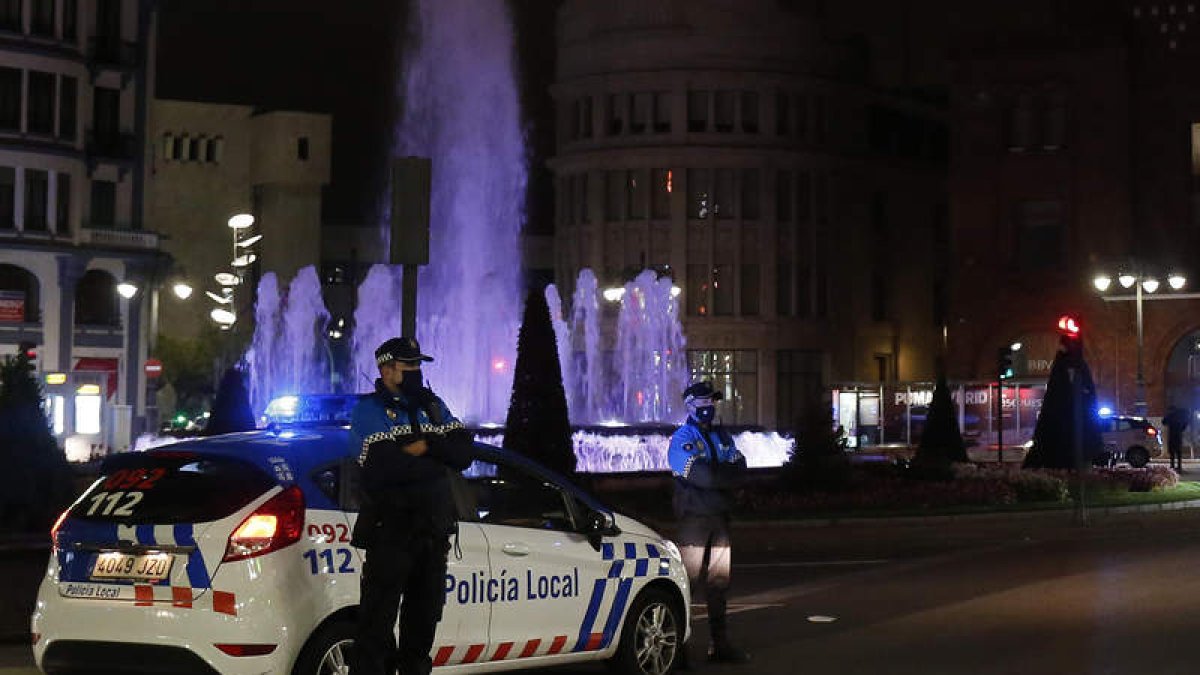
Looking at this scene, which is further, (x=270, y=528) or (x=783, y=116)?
(x=783, y=116)

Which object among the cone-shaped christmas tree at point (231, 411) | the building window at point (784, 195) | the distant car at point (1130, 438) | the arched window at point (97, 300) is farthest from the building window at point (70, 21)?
the cone-shaped christmas tree at point (231, 411)

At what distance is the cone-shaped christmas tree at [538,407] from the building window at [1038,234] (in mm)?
50387

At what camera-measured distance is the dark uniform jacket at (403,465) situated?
9.34 metres

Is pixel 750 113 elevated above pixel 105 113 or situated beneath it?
elevated above

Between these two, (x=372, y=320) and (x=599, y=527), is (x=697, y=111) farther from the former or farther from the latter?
(x=599, y=527)

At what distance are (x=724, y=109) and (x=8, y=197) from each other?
110 ft

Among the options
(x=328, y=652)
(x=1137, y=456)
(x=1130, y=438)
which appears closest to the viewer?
(x=328, y=652)

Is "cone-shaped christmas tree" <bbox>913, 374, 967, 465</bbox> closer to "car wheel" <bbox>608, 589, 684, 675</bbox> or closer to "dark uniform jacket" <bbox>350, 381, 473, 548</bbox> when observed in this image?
"car wheel" <bbox>608, 589, 684, 675</bbox>

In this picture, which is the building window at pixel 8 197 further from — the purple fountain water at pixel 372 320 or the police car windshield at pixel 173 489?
the police car windshield at pixel 173 489

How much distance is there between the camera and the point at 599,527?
456 inches

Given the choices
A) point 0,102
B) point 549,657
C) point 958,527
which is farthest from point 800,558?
point 0,102

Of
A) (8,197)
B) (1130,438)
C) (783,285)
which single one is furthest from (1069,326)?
(783,285)

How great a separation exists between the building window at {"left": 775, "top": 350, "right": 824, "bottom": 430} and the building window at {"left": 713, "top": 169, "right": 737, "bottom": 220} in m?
6.74

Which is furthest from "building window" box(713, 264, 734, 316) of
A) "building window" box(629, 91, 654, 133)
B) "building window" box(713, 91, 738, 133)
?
"building window" box(629, 91, 654, 133)
